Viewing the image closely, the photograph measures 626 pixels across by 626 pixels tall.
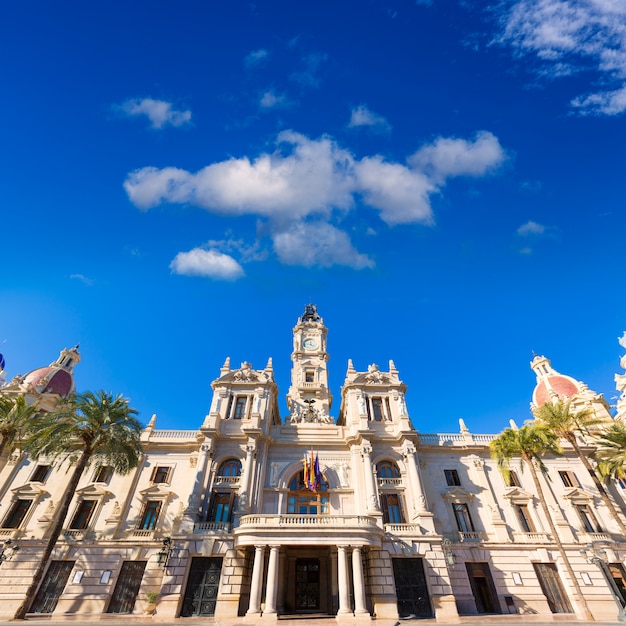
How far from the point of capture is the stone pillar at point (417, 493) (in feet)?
98.7

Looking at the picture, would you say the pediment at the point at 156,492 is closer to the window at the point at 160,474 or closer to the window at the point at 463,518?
the window at the point at 160,474

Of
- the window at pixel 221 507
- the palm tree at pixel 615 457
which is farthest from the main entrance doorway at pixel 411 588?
the palm tree at pixel 615 457

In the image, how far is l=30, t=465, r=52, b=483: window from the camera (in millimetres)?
33875

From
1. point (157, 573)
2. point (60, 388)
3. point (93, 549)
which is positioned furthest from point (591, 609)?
point (60, 388)

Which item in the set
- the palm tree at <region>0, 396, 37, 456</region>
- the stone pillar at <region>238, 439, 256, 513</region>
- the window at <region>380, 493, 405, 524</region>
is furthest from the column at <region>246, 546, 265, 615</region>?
the palm tree at <region>0, 396, 37, 456</region>

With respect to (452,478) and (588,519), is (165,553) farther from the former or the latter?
(588,519)

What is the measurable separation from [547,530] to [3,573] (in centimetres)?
4498

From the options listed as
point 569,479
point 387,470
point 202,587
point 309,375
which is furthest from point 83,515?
point 569,479

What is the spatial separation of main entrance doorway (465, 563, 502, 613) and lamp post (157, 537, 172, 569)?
24.1 meters

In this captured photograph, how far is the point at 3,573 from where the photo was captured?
27.7 metres

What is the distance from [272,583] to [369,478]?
11.6 m

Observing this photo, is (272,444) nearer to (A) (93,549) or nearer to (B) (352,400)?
(B) (352,400)

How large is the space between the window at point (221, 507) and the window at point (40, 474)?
16621 mm

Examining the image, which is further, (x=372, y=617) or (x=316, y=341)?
(x=316, y=341)
